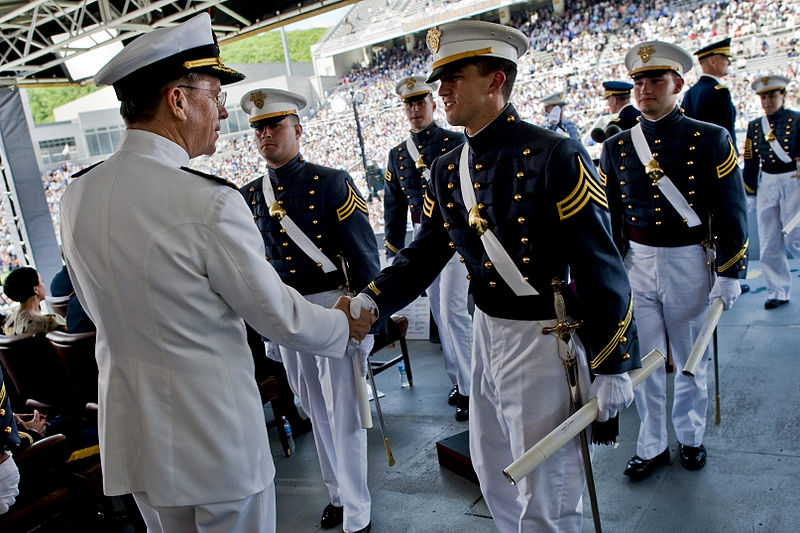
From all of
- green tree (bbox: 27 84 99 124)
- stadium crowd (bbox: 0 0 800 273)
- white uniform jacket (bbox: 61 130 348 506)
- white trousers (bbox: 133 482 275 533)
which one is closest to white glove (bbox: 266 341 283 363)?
white trousers (bbox: 133 482 275 533)

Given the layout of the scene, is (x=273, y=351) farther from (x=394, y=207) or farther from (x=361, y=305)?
(x=394, y=207)

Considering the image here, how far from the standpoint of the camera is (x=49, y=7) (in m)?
7.50

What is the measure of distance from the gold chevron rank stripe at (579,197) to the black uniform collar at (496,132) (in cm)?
26

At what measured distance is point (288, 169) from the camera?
124 inches

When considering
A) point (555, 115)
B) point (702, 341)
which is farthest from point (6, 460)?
point (555, 115)

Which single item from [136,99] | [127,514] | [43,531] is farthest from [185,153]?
[127,514]

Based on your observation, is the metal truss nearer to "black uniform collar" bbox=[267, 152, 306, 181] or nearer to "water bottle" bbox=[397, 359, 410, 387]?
"water bottle" bbox=[397, 359, 410, 387]

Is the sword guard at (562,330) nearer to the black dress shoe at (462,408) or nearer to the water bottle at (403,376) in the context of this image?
the black dress shoe at (462,408)

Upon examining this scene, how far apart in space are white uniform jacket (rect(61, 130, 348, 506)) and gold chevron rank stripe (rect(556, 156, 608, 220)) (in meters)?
0.85

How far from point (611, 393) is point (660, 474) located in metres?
1.50

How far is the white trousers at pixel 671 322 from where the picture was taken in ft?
9.89

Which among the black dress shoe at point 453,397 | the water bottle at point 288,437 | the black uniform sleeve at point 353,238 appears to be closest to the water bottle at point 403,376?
the black dress shoe at point 453,397

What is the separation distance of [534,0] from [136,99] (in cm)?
2020

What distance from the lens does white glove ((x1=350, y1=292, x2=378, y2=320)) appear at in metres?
2.21
